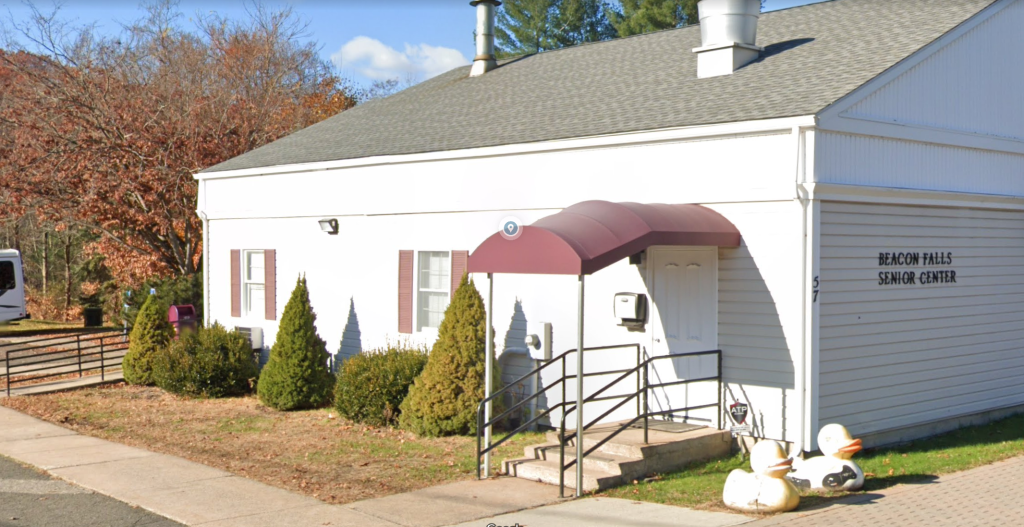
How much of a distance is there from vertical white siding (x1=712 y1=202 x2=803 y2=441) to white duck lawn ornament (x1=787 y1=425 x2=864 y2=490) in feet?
2.57

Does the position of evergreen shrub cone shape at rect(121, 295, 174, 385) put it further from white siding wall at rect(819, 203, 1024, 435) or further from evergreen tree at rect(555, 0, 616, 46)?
evergreen tree at rect(555, 0, 616, 46)

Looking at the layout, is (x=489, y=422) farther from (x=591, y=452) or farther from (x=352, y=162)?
(x=352, y=162)

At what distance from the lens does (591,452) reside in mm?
9930

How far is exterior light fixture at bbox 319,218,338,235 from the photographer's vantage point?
626 inches

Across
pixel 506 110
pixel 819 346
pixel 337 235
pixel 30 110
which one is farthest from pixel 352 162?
pixel 30 110

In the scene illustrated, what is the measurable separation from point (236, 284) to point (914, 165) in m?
12.1

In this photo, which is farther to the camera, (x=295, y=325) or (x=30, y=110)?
(x=30, y=110)

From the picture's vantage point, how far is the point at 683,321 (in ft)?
36.3

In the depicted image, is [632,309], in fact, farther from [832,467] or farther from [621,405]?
[832,467]

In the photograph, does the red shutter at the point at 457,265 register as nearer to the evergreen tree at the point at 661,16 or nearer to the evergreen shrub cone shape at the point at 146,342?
the evergreen shrub cone shape at the point at 146,342

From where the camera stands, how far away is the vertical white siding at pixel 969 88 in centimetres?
1094

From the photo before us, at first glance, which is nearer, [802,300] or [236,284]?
[802,300]

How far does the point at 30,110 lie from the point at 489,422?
57.1ft

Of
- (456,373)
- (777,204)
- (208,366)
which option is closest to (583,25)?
(208,366)
